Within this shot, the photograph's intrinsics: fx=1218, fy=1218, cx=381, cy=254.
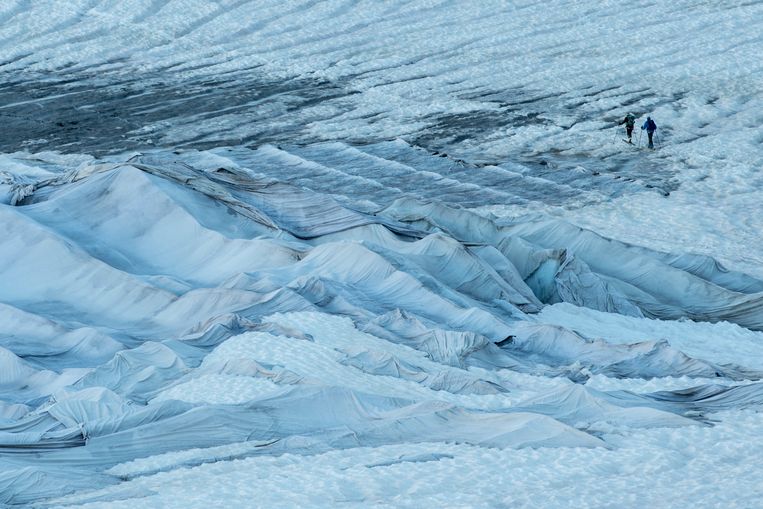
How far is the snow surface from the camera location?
346 inches

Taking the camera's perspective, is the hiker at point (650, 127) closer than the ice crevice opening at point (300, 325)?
No

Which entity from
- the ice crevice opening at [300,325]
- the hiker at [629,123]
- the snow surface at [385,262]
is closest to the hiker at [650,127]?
the hiker at [629,123]

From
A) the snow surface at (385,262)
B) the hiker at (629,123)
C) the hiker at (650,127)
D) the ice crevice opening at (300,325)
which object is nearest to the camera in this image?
the snow surface at (385,262)

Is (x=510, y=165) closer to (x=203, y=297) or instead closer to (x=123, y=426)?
(x=203, y=297)

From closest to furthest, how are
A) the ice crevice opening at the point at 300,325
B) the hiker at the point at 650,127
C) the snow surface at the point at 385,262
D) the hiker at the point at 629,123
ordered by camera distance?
the snow surface at the point at 385,262 < the ice crevice opening at the point at 300,325 < the hiker at the point at 650,127 < the hiker at the point at 629,123

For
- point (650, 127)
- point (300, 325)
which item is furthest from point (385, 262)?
point (650, 127)

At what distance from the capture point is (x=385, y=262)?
13.0m

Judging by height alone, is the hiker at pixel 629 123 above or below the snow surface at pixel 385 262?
below

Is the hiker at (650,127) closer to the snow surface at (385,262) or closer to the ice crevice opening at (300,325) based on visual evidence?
the snow surface at (385,262)

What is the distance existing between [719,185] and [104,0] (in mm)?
17483

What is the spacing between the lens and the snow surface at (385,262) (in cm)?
879

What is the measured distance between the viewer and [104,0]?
30812 mm

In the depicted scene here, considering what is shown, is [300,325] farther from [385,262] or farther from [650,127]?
[650,127]

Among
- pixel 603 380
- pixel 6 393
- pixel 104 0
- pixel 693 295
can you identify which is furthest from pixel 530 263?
pixel 104 0
